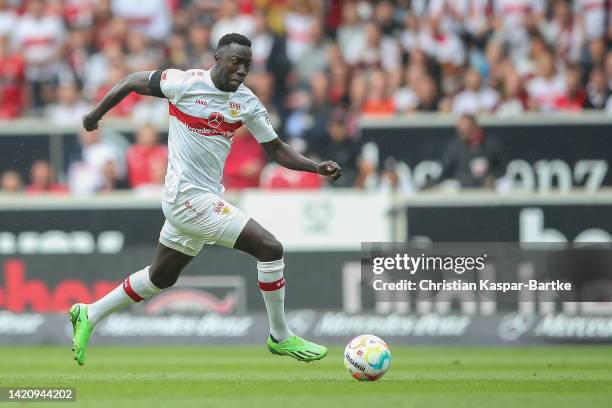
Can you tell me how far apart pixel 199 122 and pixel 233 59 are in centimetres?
61

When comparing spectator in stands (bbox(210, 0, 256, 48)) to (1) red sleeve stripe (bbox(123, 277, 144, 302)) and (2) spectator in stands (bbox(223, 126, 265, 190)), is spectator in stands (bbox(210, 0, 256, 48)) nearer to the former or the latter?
(2) spectator in stands (bbox(223, 126, 265, 190))

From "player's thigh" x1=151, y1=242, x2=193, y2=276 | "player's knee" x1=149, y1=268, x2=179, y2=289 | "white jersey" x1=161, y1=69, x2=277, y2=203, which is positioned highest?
"white jersey" x1=161, y1=69, x2=277, y2=203

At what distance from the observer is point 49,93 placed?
20.0m

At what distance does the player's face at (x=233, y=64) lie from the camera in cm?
1053

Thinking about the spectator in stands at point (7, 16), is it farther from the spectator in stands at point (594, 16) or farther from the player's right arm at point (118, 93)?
the player's right arm at point (118, 93)

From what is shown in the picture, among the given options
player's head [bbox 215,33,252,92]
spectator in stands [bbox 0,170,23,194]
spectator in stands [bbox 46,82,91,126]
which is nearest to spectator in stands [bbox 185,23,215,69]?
spectator in stands [bbox 46,82,91,126]

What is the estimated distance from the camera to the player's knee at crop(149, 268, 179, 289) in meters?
11.1

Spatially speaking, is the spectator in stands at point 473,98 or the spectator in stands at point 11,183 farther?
the spectator in stands at point 473,98

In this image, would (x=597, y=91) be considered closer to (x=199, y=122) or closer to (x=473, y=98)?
(x=473, y=98)

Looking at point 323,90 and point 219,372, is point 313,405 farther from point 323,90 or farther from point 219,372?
point 323,90

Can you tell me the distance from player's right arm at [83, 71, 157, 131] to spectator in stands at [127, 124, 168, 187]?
246 inches

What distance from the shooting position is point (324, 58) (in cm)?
1938

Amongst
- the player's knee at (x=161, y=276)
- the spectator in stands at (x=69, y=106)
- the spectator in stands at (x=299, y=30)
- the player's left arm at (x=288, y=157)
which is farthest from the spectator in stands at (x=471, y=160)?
the player's knee at (x=161, y=276)

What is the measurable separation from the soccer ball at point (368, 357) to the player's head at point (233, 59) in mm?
2313
